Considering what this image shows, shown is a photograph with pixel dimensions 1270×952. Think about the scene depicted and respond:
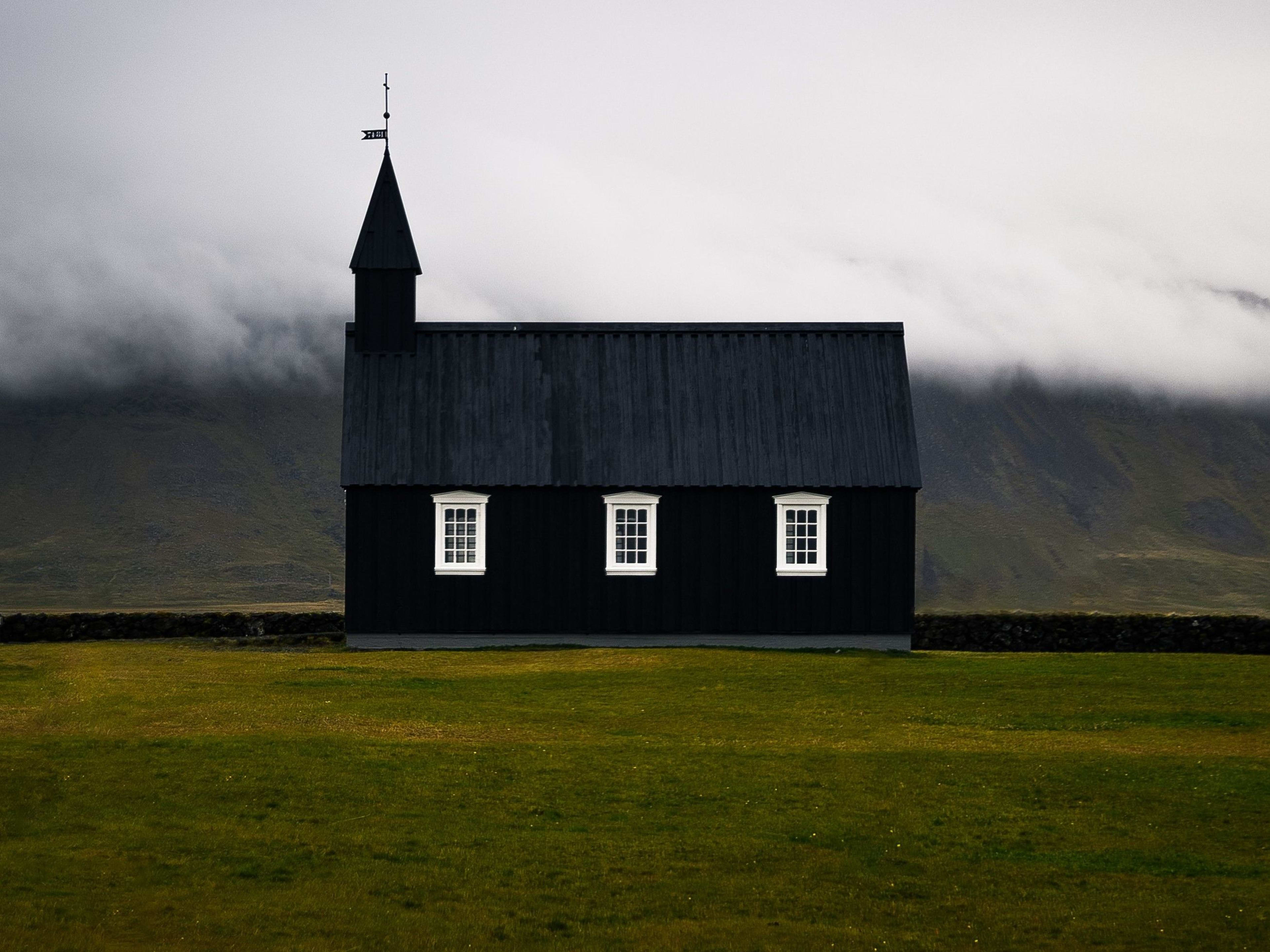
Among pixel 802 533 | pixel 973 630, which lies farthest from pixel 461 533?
pixel 973 630

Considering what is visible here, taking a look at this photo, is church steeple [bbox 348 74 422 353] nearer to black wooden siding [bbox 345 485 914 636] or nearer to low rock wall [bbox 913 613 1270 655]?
black wooden siding [bbox 345 485 914 636]

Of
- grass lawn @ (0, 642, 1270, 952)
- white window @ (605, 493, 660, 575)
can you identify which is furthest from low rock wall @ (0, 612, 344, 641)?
grass lawn @ (0, 642, 1270, 952)

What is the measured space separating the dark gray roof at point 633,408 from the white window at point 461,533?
0.46m

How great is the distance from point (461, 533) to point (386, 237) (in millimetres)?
9586

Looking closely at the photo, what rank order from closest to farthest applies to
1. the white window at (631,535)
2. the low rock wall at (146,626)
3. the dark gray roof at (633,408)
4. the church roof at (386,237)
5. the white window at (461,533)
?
the white window at (461,533) < the white window at (631,535) < the dark gray roof at (633,408) < the church roof at (386,237) < the low rock wall at (146,626)

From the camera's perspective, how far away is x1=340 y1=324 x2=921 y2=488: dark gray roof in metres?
42.7

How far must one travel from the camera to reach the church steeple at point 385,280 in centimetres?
4503

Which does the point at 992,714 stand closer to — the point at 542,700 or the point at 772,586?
the point at 542,700

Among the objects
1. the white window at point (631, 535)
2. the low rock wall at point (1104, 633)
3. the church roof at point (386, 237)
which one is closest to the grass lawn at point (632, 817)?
the white window at point (631, 535)

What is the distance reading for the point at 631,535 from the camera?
4262 centimetres

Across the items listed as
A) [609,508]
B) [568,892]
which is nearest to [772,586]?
[609,508]

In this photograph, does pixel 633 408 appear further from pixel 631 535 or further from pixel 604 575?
pixel 604 575

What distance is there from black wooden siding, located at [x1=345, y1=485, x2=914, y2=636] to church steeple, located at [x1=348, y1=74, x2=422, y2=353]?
16.8 feet

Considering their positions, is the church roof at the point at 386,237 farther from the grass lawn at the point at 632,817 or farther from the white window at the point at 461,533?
the grass lawn at the point at 632,817
